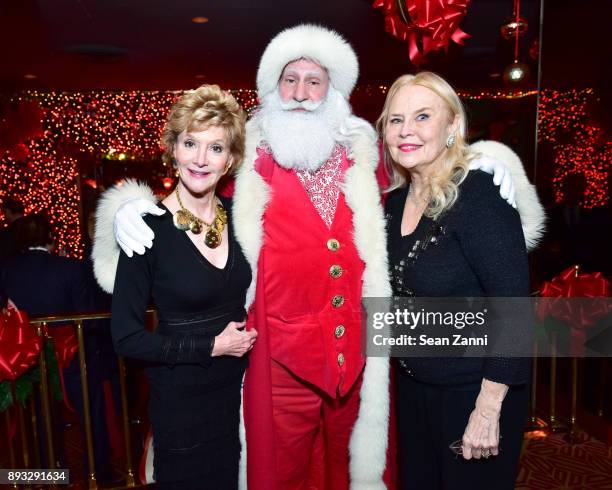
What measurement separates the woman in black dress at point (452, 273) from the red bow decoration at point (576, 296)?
1817 millimetres

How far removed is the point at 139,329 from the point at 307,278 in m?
0.65

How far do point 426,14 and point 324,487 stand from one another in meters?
2.43

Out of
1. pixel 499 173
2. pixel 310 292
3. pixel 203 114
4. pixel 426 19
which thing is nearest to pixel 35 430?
pixel 310 292

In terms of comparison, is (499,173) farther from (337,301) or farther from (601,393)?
(601,393)

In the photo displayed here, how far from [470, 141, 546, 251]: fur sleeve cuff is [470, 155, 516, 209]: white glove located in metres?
0.12

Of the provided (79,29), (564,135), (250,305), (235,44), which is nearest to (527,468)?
A: (250,305)

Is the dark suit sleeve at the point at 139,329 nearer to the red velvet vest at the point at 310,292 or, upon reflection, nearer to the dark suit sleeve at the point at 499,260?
the red velvet vest at the point at 310,292

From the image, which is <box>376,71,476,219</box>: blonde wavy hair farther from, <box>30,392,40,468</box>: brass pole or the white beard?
<box>30,392,40,468</box>: brass pole

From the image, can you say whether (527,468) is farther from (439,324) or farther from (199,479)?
(199,479)

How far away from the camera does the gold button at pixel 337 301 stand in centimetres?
188

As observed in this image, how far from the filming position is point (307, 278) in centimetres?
189

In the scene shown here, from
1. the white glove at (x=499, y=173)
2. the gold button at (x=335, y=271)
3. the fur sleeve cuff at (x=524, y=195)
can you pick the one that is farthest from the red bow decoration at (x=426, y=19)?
the gold button at (x=335, y=271)

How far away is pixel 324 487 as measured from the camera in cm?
212

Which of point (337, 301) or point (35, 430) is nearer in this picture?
point (337, 301)
